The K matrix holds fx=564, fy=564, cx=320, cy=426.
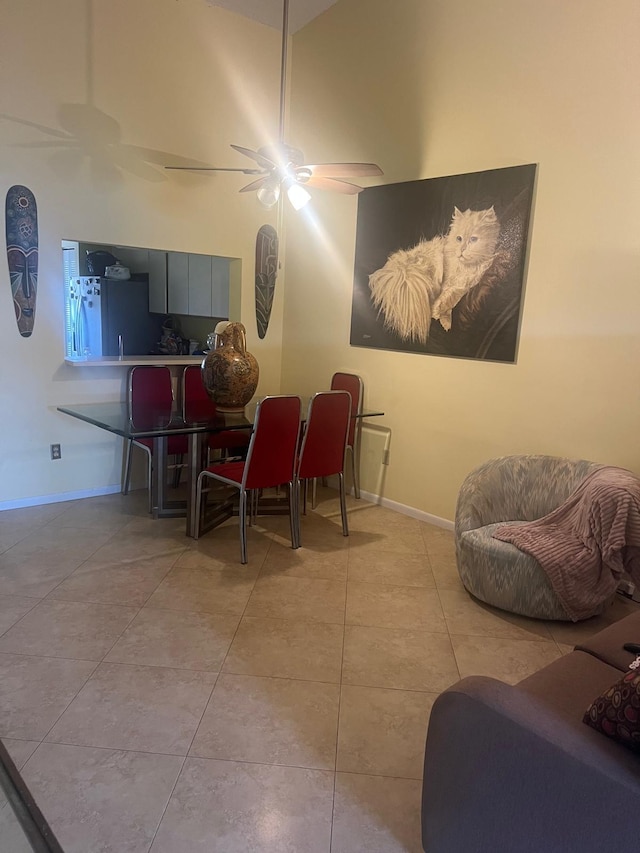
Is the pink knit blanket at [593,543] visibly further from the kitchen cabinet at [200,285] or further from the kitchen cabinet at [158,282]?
the kitchen cabinet at [158,282]

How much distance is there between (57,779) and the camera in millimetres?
1702

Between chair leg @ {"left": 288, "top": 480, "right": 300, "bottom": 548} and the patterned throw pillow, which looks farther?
chair leg @ {"left": 288, "top": 480, "right": 300, "bottom": 548}

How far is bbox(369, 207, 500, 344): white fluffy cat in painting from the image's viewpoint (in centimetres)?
347

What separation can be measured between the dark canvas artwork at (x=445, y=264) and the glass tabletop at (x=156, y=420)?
100 centimetres

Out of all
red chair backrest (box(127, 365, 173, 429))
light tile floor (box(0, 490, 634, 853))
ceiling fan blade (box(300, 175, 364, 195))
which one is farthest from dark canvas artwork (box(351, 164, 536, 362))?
red chair backrest (box(127, 365, 173, 429))

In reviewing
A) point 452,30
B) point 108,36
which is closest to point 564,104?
point 452,30

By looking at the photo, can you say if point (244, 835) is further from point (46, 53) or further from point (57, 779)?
point (46, 53)

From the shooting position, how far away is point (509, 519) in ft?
10.1

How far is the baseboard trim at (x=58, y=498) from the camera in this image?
3.86 m

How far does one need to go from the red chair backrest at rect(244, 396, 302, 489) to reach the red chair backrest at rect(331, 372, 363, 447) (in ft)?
3.61

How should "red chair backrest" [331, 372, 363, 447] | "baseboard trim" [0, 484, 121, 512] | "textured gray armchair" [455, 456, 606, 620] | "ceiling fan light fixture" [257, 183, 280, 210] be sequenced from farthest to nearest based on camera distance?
"red chair backrest" [331, 372, 363, 447] < "baseboard trim" [0, 484, 121, 512] < "ceiling fan light fixture" [257, 183, 280, 210] < "textured gray armchair" [455, 456, 606, 620]

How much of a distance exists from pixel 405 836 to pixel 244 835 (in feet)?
1.47

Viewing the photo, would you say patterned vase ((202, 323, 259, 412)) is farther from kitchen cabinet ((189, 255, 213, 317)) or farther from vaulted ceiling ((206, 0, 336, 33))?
vaulted ceiling ((206, 0, 336, 33))

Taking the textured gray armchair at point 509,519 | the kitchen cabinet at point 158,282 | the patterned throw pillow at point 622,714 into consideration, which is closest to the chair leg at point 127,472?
the kitchen cabinet at point 158,282
